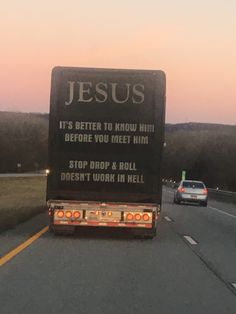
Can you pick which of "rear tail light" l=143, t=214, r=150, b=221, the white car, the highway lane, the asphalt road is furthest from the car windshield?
"rear tail light" l=143, t=214, r=150, b=221

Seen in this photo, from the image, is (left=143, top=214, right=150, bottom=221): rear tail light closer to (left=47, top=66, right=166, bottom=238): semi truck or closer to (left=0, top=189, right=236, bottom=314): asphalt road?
(left=47, top=66, right=166, bottom=238): semi truck

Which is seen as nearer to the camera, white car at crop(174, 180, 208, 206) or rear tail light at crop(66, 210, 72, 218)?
rear tail light at crop(66, 210, 72, 218)

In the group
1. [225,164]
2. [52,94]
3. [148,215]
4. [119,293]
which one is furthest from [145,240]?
[225,164]

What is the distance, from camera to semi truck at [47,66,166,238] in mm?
14008

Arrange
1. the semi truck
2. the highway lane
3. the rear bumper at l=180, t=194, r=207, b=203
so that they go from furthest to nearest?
the rear bumper at l=180, t=194, r=207, b=203, the semi truck, the highway lane

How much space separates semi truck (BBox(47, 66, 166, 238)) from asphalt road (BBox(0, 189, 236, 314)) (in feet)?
2.55

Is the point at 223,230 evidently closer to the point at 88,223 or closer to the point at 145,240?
the point at 145,240

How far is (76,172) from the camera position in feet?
46.2

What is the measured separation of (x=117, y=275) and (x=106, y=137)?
5.04m

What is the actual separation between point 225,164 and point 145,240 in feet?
411

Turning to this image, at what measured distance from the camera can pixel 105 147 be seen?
14.2 meters

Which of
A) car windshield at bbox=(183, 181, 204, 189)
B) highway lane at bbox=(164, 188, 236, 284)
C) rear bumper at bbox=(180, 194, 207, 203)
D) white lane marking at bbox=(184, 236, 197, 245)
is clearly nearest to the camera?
highway lane at bbox=(164, 188, 236, 284)

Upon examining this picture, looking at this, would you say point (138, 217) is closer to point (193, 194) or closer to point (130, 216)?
point (130, 216)

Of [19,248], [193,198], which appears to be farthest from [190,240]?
[193,198]
